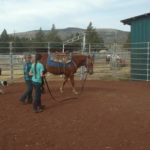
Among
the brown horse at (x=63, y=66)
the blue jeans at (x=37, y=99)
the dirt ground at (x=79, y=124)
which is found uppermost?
the brown horse at (x=63, y=66)

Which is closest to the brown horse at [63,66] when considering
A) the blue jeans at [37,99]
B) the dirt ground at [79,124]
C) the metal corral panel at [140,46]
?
the dirt ground at [79,124]

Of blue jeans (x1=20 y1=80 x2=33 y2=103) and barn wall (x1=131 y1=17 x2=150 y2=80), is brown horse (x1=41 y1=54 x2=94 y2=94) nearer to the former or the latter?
blue jeans (x1=20 y1=80 x2=33 y2=103)

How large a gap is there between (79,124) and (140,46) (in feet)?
41.0

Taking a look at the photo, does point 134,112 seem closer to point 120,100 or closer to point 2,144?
point 120,100

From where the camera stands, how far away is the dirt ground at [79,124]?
24.4 feet

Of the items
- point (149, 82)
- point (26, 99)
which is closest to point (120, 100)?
point (26, 99)

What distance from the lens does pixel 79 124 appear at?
8.94 metres

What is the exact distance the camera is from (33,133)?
27.0 feet

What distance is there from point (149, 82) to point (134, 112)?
9.20 metres

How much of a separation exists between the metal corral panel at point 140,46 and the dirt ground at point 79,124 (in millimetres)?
7424

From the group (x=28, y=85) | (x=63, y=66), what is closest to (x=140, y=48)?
(x=63, y=66)

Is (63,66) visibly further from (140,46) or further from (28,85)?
(140,46)

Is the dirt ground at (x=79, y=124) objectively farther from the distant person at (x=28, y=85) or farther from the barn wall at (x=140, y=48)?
the barn wall at (x=140, y=48)

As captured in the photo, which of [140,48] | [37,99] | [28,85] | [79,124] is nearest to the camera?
[79,124]
